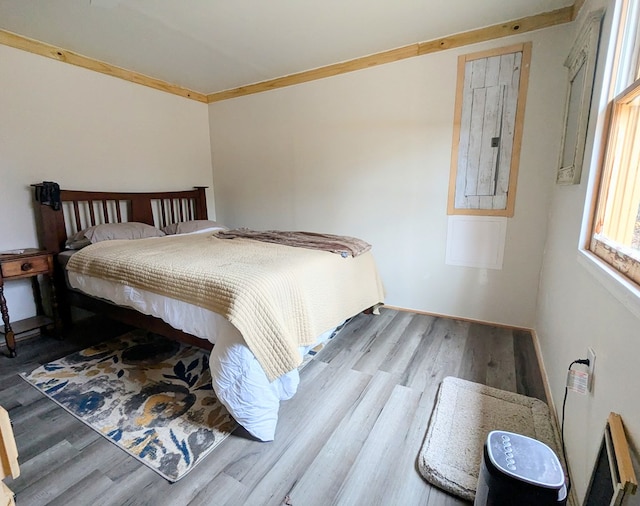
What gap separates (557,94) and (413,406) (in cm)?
233

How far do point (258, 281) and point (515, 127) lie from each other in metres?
2.25

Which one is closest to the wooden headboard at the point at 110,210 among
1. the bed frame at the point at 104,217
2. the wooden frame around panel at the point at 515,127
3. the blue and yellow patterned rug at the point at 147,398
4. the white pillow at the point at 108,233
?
the bed frame at the point at 104,217

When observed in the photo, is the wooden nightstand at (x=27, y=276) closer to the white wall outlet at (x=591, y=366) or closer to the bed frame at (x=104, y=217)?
the bed frame at (x=104, y=217)

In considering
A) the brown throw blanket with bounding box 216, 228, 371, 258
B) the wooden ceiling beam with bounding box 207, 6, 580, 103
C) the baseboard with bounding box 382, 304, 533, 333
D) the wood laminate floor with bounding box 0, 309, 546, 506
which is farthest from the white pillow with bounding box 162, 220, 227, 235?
the baseboard with bounding box 382, 304, 533, 333

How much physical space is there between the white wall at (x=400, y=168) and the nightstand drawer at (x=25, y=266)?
205 cm

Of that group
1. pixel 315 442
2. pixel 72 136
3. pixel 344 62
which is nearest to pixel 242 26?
pixel 344 62

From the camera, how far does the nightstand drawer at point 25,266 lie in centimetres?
224

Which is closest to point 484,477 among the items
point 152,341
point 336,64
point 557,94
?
point 152,341

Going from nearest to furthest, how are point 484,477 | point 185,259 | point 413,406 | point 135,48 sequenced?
point 484,477 → point 413,406 → point 185,259 → point 135,48

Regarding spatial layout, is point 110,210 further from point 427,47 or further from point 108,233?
point 427,47

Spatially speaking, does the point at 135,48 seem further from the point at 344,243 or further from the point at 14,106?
the point at 344,243

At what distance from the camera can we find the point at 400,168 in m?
2.88

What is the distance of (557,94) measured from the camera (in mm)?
2254

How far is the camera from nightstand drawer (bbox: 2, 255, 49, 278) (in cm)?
224
